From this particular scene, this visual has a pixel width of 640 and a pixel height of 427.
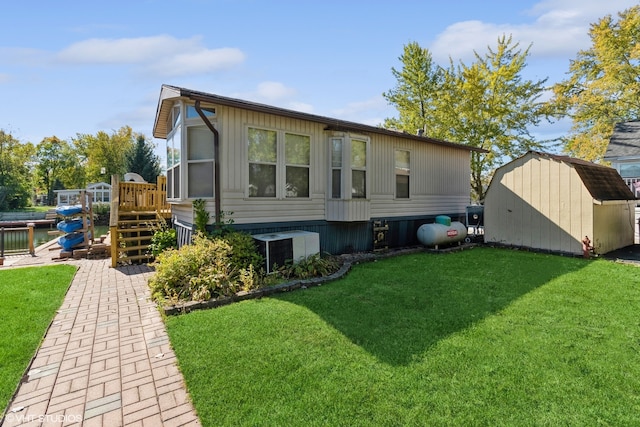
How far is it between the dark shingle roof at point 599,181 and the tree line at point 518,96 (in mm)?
7039

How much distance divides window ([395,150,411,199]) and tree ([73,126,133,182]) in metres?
32.3

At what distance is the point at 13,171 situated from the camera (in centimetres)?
3119

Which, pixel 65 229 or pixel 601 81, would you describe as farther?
pixel 601 81

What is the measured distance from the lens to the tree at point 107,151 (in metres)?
33.4

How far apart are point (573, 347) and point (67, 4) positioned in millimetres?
10682

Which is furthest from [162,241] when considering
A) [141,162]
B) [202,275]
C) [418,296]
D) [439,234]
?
[141,162]

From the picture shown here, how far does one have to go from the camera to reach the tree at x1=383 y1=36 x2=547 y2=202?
16219 mm

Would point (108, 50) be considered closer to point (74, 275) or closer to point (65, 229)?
point (65, 229)

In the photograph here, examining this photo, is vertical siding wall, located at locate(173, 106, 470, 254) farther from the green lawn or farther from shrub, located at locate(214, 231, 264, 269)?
the green lawn

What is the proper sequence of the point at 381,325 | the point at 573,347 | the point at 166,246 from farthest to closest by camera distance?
the point at 166,246 → the point at 381,325 → the point at 573,347

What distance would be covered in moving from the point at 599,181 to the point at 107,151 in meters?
39.2

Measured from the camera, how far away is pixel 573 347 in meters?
3.13

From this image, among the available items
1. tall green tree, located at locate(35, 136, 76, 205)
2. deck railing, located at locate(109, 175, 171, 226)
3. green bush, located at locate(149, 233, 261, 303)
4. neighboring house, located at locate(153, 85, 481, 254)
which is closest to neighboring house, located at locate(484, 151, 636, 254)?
neighboring house, located at locate(153, 85, 481, 254)

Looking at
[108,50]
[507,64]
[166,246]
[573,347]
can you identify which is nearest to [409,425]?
[573,347]
